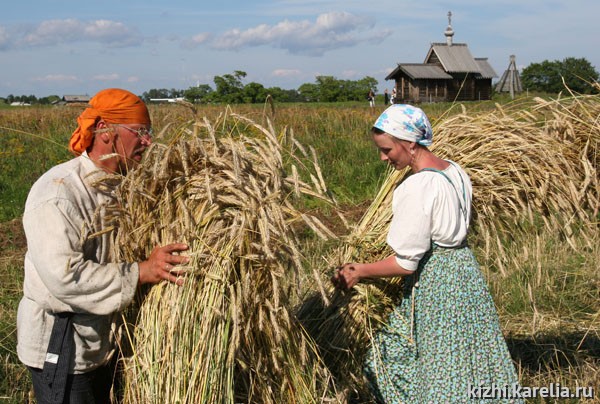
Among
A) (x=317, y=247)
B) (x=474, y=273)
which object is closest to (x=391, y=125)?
(x=474, y=273)

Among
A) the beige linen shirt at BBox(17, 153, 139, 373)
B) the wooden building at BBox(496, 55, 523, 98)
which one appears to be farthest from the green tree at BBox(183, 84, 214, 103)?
the wooden building at BBox(496, 55, 523, 98)

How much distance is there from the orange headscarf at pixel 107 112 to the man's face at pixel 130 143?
0.08ft

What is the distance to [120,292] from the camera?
1994 millimetres

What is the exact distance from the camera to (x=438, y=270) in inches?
94.7

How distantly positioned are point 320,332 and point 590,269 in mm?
2704

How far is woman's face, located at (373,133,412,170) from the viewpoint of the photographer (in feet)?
7.88

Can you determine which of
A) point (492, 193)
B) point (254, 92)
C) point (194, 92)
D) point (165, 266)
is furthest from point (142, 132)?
point (254, 92)

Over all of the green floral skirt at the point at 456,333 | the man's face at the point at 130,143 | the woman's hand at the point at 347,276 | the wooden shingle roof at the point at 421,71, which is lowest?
the green floral skirt at the point at 456,333

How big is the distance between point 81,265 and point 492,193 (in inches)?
74.8

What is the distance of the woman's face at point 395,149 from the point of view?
2402 millimetres

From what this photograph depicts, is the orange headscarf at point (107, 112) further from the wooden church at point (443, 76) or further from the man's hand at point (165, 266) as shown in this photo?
the wooden church at point (443, 76)

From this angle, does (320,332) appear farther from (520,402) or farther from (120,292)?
(120,292)

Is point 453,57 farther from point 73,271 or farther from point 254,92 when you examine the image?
point 73,271

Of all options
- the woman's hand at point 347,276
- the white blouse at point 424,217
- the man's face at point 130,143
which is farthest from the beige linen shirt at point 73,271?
the white blouse at point 424,217
